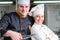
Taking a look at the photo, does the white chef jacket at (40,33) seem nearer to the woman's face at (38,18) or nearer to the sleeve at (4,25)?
the woman's face at (38,18)

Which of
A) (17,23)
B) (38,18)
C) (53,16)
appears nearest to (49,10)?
(53,16)

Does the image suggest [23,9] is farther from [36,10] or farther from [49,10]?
[49,10]

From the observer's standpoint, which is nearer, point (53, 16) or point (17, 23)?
point (17, 23)

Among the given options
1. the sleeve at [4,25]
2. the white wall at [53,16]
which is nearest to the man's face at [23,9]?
the sleeve at [4,25]

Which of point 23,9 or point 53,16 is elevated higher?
point 23,9

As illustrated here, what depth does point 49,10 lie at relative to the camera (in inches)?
80.1

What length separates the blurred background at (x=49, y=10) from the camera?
6.04ft

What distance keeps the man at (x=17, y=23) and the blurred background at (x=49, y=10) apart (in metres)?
0.21

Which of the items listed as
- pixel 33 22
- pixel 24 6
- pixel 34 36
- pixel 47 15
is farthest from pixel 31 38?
pixel 47 15

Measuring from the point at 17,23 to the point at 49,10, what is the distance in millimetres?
549

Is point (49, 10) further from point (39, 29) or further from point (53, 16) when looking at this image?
point (39, 29)

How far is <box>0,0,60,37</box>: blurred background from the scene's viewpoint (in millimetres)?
1840

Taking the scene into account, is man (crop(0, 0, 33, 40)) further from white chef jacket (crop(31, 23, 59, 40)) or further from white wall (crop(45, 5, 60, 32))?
white wall (crop(45, 5, 60, 32))

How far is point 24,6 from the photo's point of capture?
62.7 inches
